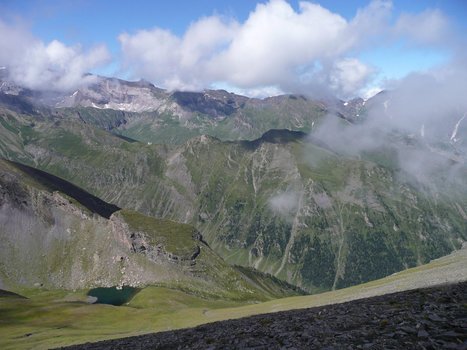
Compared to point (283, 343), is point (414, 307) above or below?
above

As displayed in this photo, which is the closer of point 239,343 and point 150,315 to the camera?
point 239,343

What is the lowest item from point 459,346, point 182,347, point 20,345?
point 20,345

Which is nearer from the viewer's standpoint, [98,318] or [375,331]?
[375,331]

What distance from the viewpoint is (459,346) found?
18.4m

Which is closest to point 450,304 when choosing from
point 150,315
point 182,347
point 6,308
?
point 182,347

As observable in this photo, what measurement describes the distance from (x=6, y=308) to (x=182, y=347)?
506ft

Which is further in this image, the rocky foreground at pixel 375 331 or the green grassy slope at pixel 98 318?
the green grassy slope at pixel 98 318

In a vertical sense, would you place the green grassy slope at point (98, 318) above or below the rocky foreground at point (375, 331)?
below

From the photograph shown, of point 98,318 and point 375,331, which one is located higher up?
point 375,331

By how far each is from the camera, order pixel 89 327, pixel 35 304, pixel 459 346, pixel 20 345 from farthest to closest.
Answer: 1. pixel 35 304
2. pixel 89 327
3. pixel 20 345
4. pixel 459 346

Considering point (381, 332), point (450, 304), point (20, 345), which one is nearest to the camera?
point (381, 332)

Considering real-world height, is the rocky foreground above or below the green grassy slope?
above

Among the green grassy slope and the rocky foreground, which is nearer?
the rocky foreground

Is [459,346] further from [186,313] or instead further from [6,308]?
[6,308]
